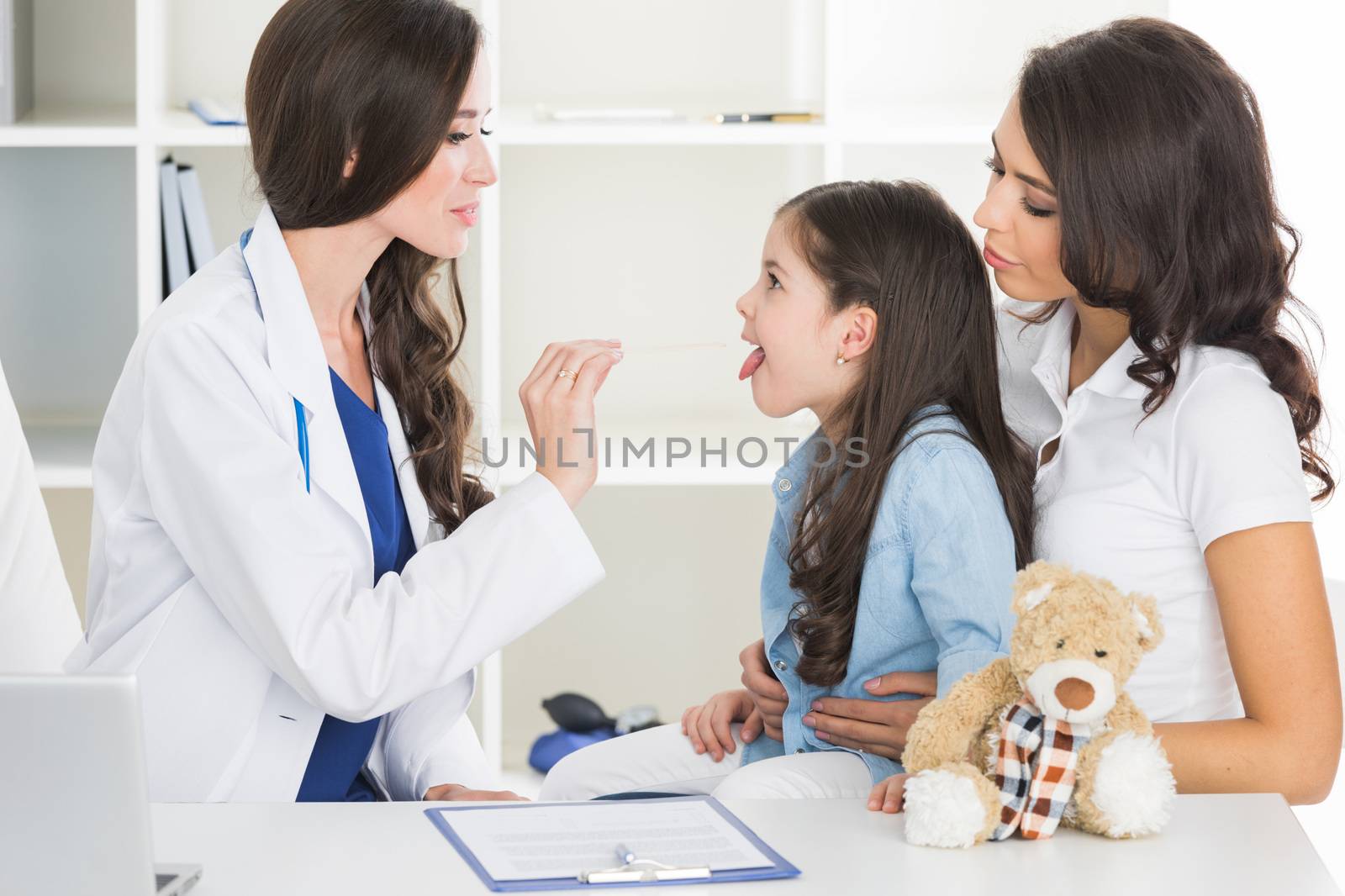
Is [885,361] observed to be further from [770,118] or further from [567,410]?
[770,118]

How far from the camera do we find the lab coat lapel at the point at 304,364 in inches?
53.6

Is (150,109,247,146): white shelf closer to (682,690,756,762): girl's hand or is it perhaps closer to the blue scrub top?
the blue scrub top

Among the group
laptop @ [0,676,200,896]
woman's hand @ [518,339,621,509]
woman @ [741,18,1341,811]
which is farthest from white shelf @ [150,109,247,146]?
laptop @ [0,676,200,896]

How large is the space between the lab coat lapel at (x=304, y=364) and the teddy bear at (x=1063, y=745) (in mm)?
677

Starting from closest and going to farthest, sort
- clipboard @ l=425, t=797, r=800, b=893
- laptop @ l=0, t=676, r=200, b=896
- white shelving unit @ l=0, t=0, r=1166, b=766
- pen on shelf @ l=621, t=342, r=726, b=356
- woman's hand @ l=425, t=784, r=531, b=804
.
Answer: laptop @ l=0, t=676, r=200, b=896 → clipboard @ l=425, t=797, r=800, b=893 → woman's hand @ l=425, t=784, r=531, b=804 → pen on shelf @ l=621, t=342, r=726, b=356 → white shelving unit @ l=0, t=0, r=1166, b=766

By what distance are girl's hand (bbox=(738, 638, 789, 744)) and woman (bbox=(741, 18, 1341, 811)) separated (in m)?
0.18

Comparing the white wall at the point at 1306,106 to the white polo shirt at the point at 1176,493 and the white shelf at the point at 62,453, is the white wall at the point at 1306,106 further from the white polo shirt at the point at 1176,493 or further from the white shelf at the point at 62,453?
Result: the white shelf at the point at 62,453

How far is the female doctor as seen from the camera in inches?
49.9

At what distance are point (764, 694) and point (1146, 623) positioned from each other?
69 cm

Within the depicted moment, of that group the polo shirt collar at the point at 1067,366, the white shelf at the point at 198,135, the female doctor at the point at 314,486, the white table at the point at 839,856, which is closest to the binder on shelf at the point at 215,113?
the white shelf at the point at 198,135

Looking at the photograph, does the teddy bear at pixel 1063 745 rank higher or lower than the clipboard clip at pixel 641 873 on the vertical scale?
higher

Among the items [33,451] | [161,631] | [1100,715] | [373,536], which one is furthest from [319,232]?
[33,451]

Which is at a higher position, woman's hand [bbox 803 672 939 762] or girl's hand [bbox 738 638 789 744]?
woman's hand [bbox 803 672 939 762]

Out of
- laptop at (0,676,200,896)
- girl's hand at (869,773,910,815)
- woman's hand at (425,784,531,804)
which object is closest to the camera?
laptop at (0,676,200,896)
